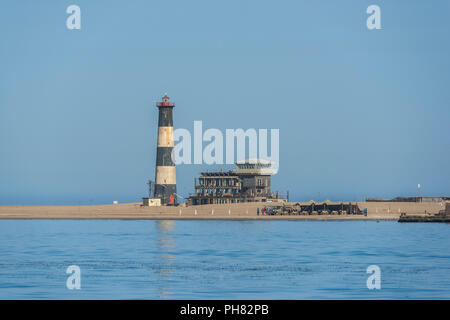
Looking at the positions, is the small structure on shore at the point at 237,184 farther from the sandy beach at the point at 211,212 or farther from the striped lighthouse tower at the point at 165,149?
the striped lighthouse tower at the point at 165,149

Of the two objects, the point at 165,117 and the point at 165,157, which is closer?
the point at 165,157

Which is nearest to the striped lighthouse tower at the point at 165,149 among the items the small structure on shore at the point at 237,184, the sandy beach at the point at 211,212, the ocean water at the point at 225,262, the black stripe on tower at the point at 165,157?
the black stripe on tower at the point at 165,157

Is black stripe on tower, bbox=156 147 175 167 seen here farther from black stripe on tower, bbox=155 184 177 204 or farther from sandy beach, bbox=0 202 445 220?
sandy beach, bbox=0 202 445 220

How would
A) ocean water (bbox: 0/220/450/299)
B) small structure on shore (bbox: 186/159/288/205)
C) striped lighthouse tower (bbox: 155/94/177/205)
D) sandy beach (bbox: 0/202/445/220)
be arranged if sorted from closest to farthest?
1. ocean water (bbox: 0/220/450/299)
2. sandy beach (bbox: 0/202/445/220)
3. striped lighthouse tower (bbox: 155/94/177/205)
4. small structure on shore (bbox: 186/159/288/205)

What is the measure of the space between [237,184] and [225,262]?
57801 mm

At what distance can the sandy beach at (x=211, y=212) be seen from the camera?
9012 cm

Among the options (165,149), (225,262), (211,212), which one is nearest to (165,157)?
(165,149)

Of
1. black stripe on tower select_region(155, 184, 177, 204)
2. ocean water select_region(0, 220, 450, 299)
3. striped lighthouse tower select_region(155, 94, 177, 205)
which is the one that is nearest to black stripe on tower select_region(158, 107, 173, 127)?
striped lighthouse tower select_region(155, 94, 177, 205)

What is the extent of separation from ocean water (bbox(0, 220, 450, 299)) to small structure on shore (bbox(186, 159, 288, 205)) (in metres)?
25.6

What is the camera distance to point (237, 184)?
339ft

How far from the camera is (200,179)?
104062 mm

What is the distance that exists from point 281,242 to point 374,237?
32.7 ft

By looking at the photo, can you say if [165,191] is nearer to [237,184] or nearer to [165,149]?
[165,149]

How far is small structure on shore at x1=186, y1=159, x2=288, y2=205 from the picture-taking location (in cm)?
10294
